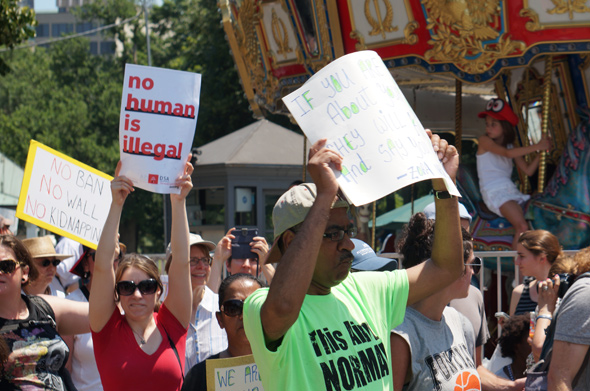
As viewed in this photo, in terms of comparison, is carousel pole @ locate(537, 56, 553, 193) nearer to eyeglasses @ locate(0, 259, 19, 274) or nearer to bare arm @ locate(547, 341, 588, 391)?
bare arm @ locate(547, 341, 588, 391)

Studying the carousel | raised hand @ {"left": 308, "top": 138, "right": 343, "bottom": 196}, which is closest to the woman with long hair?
raised hand @ {"left": 308, "top": 138, "right": 343, "bottom": 196}

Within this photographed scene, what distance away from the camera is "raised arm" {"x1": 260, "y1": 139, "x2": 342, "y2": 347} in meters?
2.51

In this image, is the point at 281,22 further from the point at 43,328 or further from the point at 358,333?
the point at 358,333

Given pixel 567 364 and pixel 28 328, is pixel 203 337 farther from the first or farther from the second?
pixel 567 364

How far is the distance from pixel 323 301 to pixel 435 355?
762mm

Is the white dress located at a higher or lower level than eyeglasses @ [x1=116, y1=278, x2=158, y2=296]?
higher

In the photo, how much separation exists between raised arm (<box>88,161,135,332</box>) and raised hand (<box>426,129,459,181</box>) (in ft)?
4.86

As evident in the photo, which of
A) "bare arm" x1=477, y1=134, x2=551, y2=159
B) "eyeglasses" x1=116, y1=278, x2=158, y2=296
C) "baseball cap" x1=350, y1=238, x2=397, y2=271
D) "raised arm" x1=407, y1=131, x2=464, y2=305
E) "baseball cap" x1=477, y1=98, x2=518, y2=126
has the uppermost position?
"baseball cap" x1=477, y1=98, x2=518, y2=126

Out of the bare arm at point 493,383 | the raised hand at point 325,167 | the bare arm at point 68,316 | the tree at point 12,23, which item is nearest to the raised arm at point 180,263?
the bare arm at point 68,316

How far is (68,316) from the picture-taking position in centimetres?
425

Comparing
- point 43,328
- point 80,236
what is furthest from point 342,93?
point 80,236

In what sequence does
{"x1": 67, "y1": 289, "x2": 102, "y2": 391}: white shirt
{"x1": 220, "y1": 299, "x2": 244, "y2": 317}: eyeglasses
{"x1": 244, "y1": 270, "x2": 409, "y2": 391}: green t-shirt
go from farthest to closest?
{"x1": 67, "y1": 289, "x2": 102, "y2": 391}: white shirt, {"x1": 220, "y1": 299, "x2": 244, "y2": 317}: eyeglasses, {"x1": 244, "y1": 270, "x2": 409, "y2": 391}: green t-shirt

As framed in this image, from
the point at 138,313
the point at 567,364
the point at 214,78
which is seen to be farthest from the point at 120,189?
the point at 214,78

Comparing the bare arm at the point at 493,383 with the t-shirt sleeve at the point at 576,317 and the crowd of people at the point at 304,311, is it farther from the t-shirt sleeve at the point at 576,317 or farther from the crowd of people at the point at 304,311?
the t-shirt sleeve at the point at 576,317
